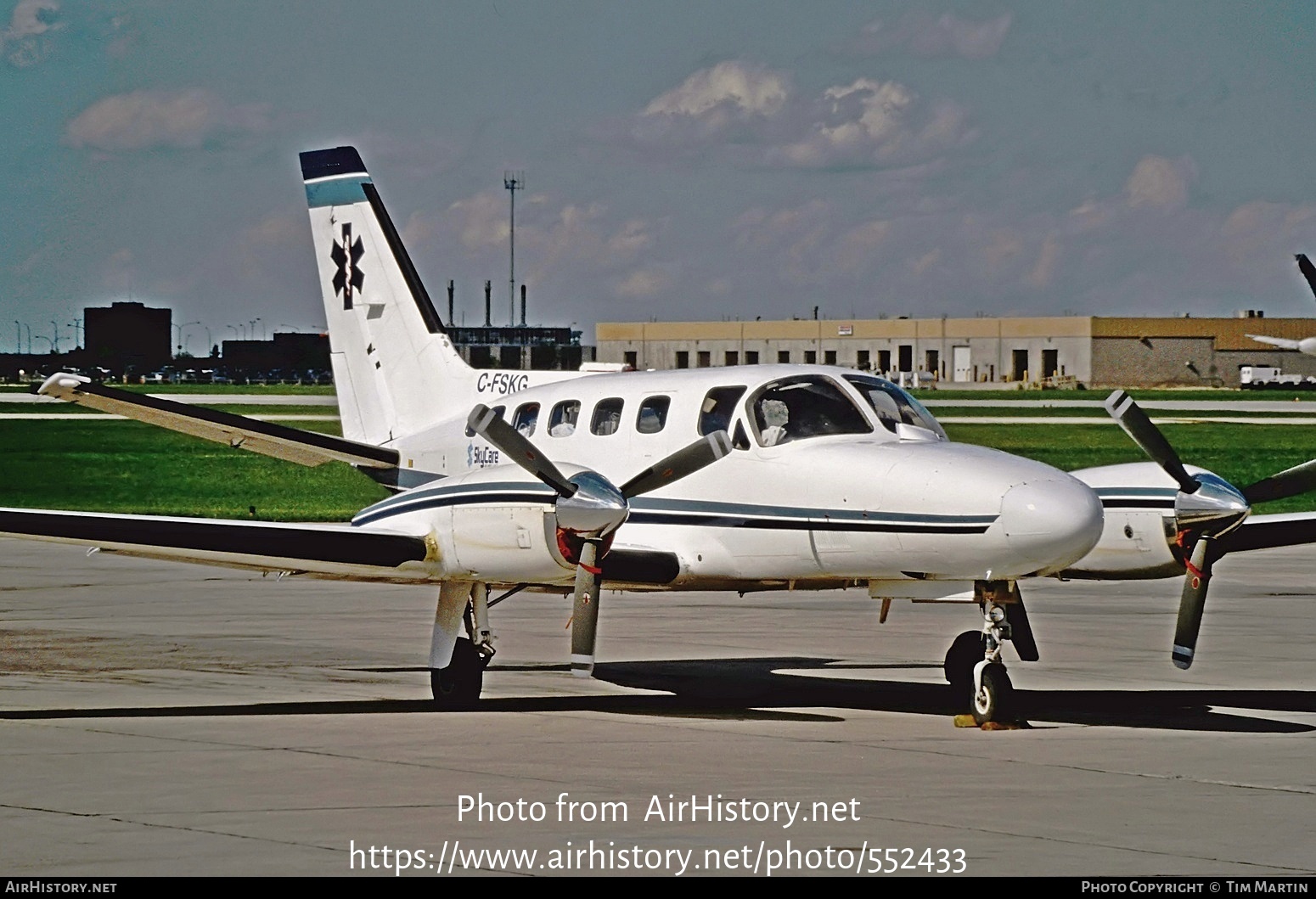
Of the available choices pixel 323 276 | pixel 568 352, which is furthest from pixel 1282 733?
pixel 568 352

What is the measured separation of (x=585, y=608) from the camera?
51.3ft

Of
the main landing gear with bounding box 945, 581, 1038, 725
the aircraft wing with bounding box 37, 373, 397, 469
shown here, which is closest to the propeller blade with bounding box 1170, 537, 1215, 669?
the main landing gear with bounding box 945, 581, 1038, 725

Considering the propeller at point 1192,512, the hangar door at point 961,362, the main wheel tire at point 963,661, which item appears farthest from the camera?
the hangar door at point 961,362

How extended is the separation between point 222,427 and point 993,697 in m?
7.83

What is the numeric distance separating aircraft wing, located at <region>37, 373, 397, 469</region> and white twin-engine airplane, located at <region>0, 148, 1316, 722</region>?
0.17 ft

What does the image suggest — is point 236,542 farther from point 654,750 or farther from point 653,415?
point 654,750

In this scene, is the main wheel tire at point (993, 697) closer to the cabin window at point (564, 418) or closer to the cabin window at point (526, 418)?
the cabin window at point (564, 418)

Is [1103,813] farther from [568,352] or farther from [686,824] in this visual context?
[568,352]

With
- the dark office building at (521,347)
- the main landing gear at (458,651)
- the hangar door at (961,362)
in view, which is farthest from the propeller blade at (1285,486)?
the dark office building at (521,347)

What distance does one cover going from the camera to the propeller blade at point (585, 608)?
615 inches

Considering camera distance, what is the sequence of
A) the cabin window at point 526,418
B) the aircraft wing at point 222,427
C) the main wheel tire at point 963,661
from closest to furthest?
1. the aircraft wing at point 222,427
2. the main wheel tire at point 963,661
3. the cabin window at point 526,418

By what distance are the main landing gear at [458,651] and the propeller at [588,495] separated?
1436mm
